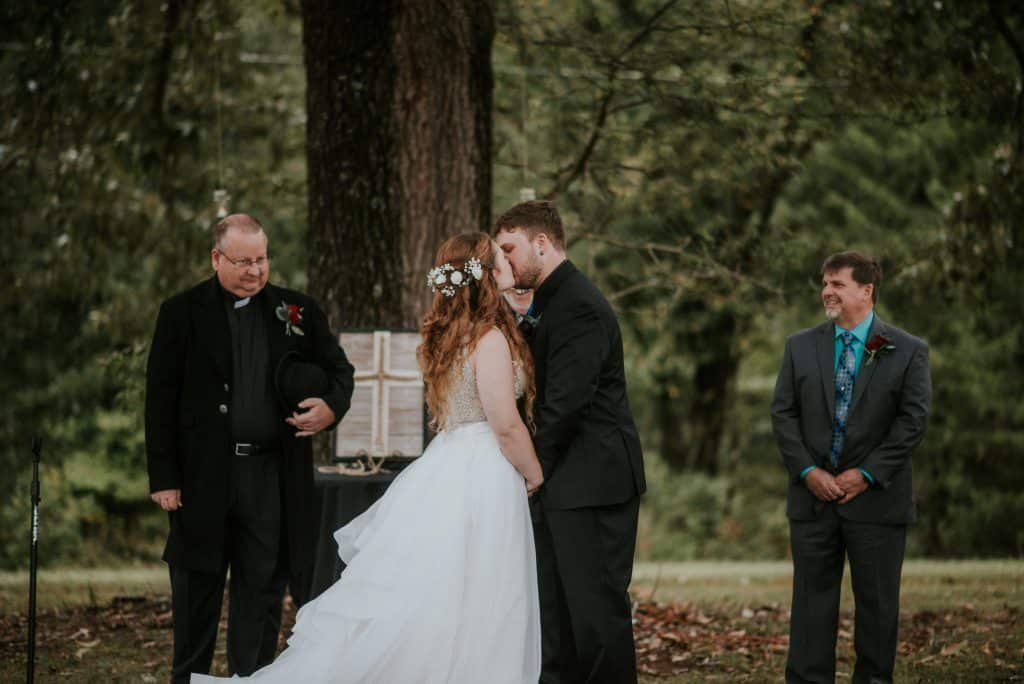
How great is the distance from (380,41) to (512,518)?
3797 millimetres

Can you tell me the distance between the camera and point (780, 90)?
10.6 meters

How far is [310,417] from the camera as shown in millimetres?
5926

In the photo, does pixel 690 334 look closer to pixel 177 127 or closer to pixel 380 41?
pixel 177 127

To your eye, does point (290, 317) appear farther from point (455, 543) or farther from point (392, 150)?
point (392, 150)

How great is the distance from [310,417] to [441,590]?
127 cm

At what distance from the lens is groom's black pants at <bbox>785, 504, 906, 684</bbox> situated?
593 cm

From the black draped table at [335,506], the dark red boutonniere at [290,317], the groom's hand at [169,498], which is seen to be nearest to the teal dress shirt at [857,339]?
the black draped table at [335,506]

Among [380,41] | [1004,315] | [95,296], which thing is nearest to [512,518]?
[380,41]

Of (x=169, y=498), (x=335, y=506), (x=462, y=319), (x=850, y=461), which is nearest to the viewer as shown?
(x=462, y=319)

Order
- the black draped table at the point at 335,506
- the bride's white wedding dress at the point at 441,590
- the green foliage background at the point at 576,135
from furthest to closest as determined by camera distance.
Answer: the green foliage background at the point at 576,135 < the black draped table at the point at 335,506 < the bride's white wedding dress at the point at 441,590

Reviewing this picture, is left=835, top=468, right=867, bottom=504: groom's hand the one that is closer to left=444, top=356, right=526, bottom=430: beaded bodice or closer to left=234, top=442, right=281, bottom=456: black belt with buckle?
left=444, top=356, right=526, bottom=430: beaded bodice

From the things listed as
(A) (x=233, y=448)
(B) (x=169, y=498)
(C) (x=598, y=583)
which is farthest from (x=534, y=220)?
(B) (x=169, y=498)

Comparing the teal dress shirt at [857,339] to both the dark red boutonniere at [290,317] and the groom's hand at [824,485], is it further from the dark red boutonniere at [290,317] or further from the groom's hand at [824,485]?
the dark red boutonniere at [290,317]

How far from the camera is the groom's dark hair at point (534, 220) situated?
541 cm
